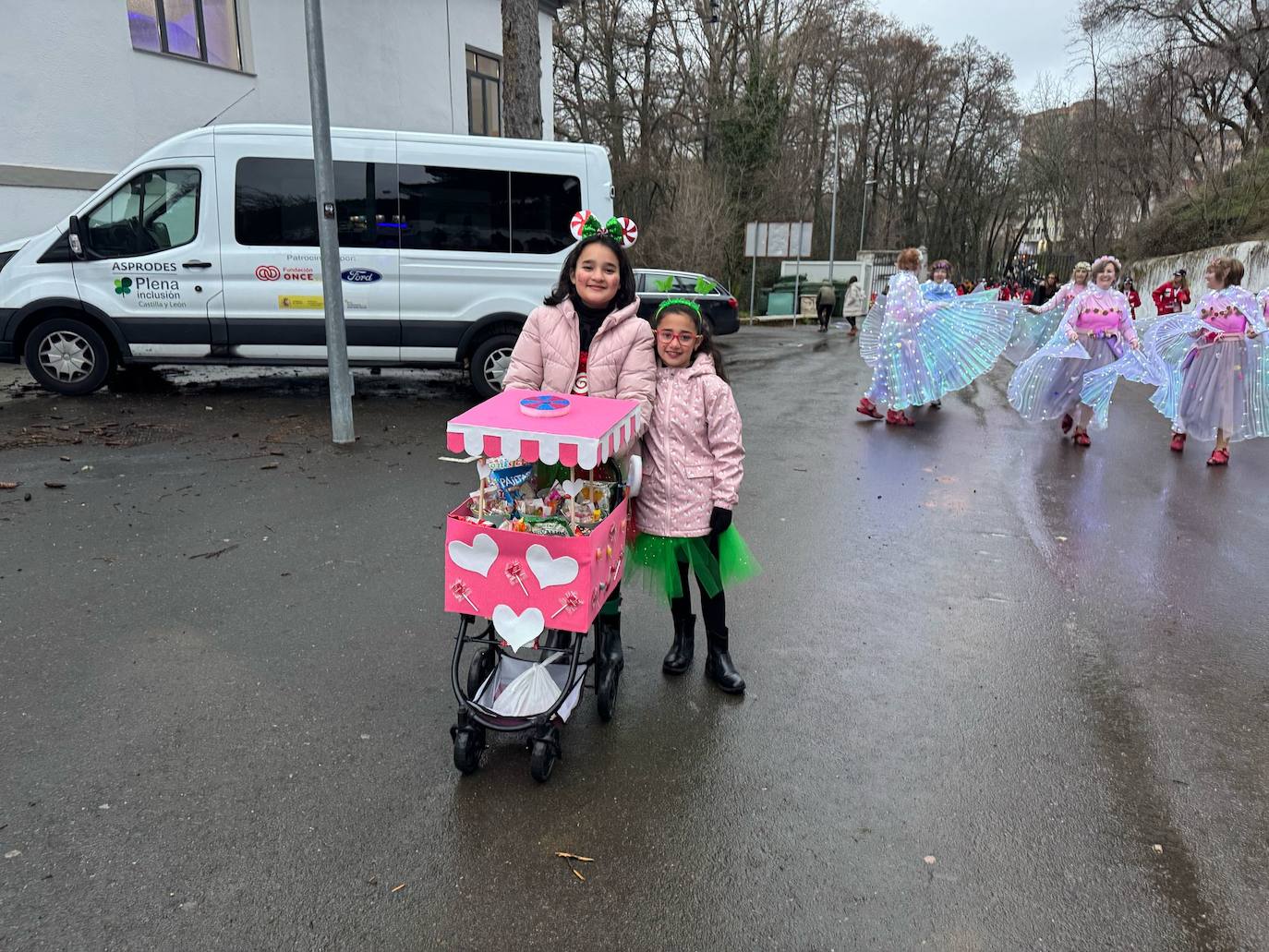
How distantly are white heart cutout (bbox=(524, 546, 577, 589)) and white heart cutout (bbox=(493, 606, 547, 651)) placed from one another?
4.9 inches

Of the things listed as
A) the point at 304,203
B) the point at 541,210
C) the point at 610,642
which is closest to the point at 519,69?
the point at 541,210

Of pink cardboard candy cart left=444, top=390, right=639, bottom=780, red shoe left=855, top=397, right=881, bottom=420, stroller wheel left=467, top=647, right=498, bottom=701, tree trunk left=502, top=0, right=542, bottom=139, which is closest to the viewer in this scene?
pink cardboard candy cart left=444, top=390, right=639, bottom=780

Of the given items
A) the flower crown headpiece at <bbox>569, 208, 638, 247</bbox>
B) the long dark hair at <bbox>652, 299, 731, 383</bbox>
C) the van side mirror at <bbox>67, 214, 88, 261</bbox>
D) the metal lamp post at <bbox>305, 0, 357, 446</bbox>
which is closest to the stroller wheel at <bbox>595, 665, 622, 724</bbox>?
the long dark hair at <bbox>652, 299, 731, 383</bbox>

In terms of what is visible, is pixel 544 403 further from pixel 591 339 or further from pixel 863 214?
pixel 863 214

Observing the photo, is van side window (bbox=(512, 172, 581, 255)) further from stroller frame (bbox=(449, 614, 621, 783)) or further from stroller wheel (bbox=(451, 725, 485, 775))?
stroller wheel (bbox=(451, 725, 485, 775))

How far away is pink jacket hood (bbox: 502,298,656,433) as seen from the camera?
3391mm

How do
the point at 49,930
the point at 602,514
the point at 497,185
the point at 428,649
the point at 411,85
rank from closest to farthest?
the point at 49,930
the point at 602,514
the point at 428,649
the point at 497,185
the point at 411,85

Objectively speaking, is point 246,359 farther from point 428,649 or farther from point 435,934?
point 435,934

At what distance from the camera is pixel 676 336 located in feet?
11.4

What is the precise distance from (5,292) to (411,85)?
10690mm

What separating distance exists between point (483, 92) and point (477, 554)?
18931 millimetres

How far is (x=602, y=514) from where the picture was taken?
314 cm

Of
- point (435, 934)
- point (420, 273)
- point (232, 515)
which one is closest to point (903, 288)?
point (420, 273)

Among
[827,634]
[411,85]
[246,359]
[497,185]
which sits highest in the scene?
[411,85]
